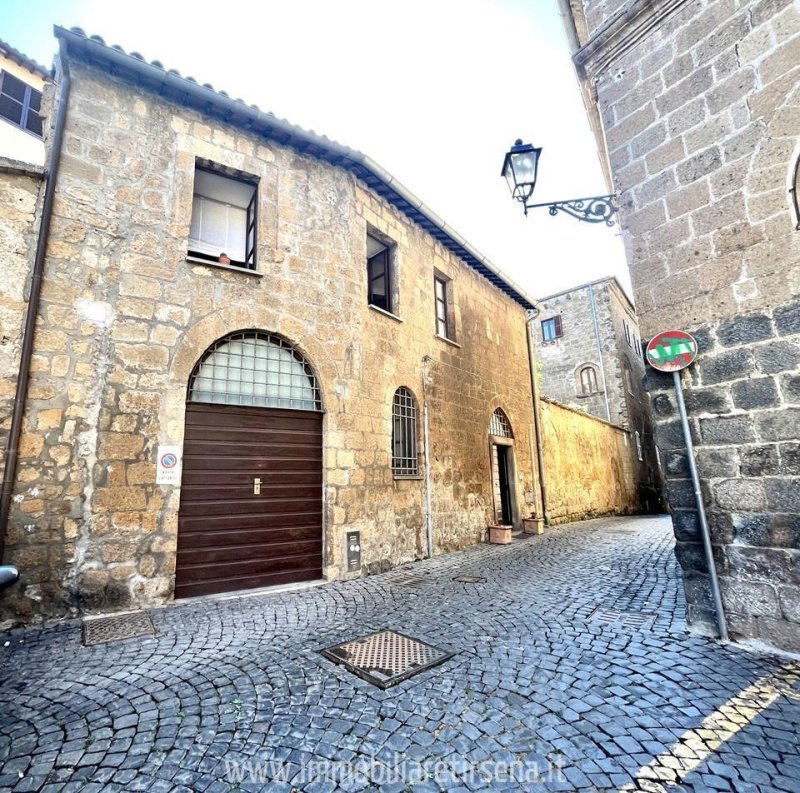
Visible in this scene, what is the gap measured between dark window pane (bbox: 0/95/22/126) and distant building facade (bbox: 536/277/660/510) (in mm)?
18634

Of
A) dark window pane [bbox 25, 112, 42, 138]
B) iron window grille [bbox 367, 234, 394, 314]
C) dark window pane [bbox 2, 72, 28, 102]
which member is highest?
dark window pane [bbox 2, 72, 28, 102]

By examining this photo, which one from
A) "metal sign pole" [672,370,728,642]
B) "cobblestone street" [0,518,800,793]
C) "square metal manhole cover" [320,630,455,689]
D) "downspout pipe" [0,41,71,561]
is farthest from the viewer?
"downspout pipe" [0,41,71,561]

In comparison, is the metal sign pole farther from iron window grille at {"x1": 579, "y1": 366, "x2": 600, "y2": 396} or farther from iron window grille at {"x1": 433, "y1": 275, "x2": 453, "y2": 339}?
iron window grille at {"x1": 579, "y1": 366, "x2": 600, "y2": 396}

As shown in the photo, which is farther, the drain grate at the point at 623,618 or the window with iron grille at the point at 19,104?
the window with iron grille at the point at 19,104

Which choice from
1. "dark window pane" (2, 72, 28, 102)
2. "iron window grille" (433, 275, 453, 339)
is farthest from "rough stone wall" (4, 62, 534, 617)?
"dark window pane" (2, 72, 28, 102)

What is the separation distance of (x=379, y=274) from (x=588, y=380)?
1452 cm

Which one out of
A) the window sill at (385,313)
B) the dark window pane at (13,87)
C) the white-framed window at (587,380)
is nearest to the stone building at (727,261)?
the window sill at (385,313)

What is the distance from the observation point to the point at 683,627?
12.1 feet

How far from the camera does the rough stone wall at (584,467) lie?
492 inches

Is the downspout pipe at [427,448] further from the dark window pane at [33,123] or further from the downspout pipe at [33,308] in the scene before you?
the dark window pane at [33,123]

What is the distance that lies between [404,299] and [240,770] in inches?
287

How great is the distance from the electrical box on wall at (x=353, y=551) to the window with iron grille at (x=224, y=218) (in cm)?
412

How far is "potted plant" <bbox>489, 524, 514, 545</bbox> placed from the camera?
9031 mm

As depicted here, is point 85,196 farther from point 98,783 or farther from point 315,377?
point 98,783
